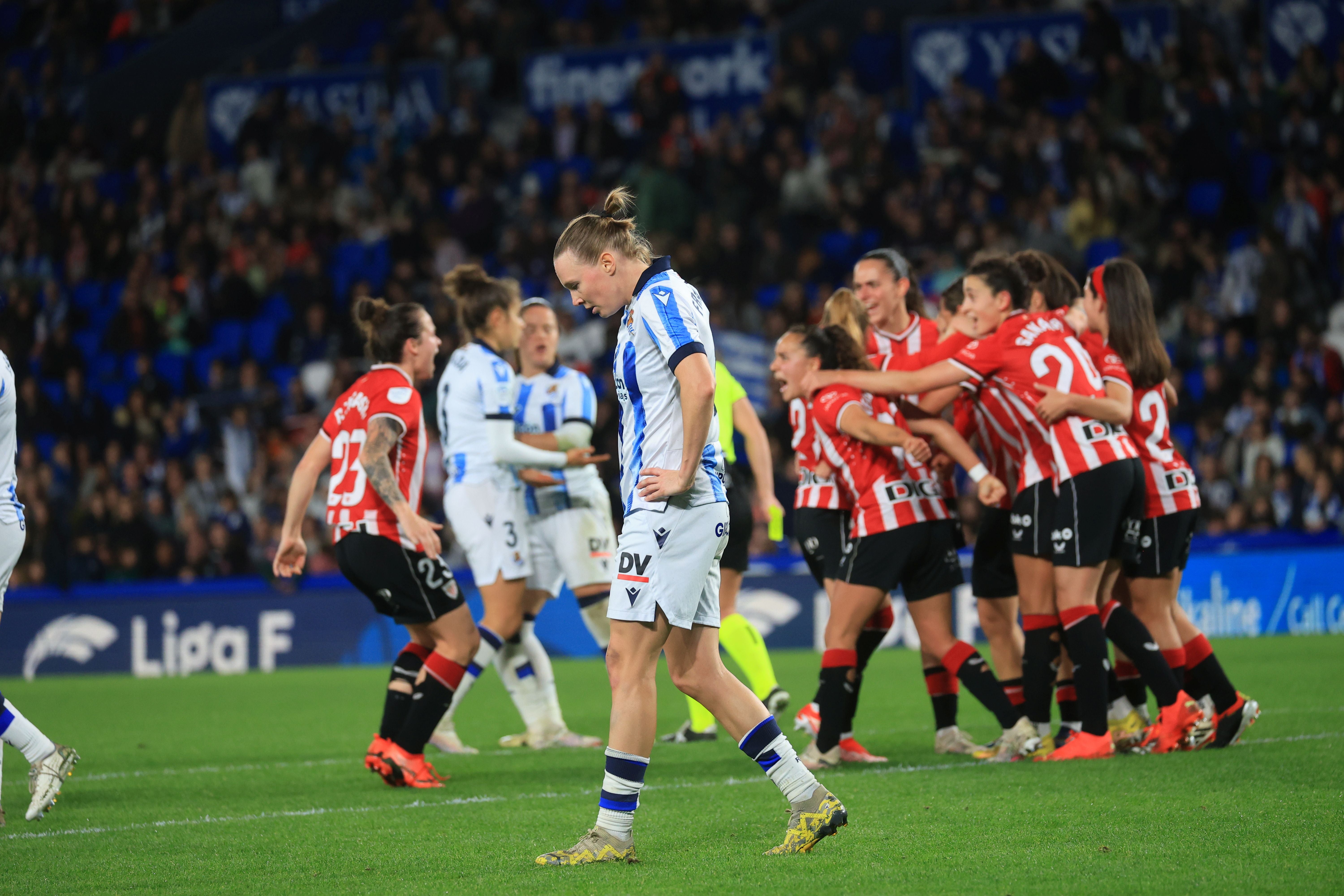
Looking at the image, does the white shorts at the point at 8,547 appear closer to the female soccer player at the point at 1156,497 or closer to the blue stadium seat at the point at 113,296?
the female soccer player at the point at 1156,497

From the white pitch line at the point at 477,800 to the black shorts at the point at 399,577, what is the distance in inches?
35.6

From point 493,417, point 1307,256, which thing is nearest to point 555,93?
point 1307,256

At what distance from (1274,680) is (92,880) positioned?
7.44 meters

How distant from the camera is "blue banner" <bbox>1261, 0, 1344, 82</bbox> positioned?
59.7ft

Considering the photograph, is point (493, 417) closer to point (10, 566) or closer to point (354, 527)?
point (354, 527)

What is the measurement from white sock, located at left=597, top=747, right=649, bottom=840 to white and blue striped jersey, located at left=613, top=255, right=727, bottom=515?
0.80 meters

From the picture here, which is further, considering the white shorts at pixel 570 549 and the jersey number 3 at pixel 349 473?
the white shorts at pixel 570 549

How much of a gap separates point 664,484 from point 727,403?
371 cm

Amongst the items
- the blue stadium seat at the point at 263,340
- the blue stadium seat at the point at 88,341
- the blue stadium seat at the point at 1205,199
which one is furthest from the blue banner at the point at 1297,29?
the blue stadium seat at the point at 88,341

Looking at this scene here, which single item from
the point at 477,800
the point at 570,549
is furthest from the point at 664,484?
the point at 570,549

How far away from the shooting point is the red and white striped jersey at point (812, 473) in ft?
23.3

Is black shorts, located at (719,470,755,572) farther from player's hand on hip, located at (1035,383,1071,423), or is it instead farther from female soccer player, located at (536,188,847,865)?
female soccer player, located at (536,188,847,865)

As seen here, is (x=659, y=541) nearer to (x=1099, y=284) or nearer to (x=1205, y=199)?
(x=1099, y=284)

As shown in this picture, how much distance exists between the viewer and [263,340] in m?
19.6
